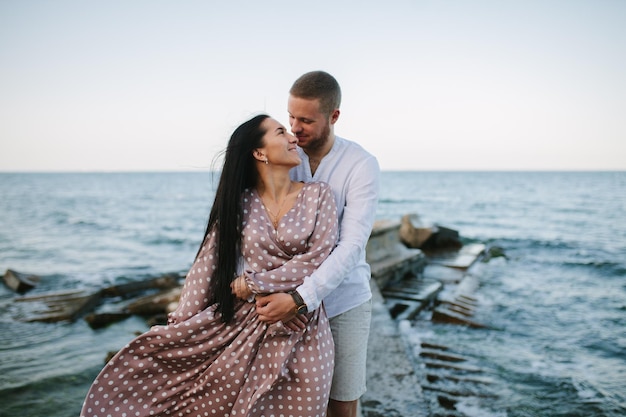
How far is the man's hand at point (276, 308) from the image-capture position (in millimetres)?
2027

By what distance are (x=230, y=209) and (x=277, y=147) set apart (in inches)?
15.6

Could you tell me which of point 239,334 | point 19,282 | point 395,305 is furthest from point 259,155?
point 19,282

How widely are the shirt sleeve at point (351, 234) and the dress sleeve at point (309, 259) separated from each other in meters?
0.05

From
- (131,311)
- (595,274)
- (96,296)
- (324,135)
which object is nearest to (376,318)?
(324,135)

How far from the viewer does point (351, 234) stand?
2318 millimetres

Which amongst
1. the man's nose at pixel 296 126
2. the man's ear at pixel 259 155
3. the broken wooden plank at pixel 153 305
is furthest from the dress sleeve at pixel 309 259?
the broken wooden plank at pixel 153 305

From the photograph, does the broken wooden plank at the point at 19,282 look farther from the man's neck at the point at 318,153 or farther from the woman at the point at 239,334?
the man's neck at the point at 318,153

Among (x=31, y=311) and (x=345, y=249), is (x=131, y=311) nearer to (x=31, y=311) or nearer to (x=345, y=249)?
(x=31, y=311)

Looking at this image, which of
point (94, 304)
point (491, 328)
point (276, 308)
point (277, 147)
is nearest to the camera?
point (276, 308)

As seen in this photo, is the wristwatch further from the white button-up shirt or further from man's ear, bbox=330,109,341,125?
man's ear, bbox=330,109,341,125

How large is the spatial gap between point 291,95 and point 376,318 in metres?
3.98

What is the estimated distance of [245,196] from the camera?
235 cm

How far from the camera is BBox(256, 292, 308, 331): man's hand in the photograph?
203 centimetres

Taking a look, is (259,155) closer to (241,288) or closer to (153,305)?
(241,288)
